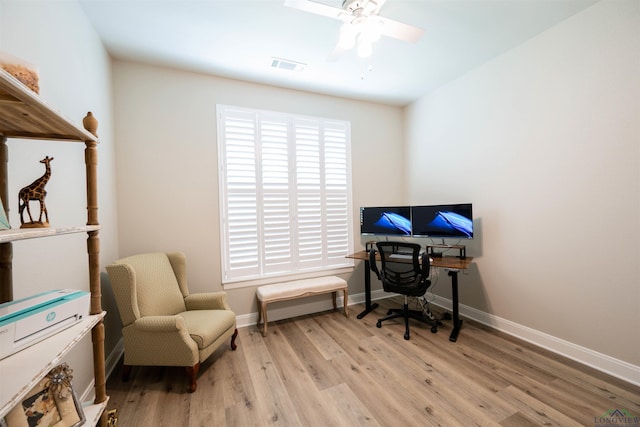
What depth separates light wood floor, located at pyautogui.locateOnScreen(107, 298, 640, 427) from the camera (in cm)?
168

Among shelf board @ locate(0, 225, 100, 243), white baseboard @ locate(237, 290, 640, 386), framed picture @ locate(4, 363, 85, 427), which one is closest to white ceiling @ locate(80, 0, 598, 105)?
shelf board @ locate(0, 225, 100, 243)

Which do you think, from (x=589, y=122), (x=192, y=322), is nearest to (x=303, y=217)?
(x=192, y=322)

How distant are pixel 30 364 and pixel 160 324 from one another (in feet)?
4.06

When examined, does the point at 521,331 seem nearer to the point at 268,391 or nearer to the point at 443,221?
the point at 443,221

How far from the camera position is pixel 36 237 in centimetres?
80

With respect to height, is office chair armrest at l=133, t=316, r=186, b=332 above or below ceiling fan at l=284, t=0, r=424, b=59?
below

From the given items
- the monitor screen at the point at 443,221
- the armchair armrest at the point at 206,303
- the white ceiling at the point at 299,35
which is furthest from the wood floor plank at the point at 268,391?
the white ceiling at the point at 299,35

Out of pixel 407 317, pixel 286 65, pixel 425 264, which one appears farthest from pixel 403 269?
pixel 286 65

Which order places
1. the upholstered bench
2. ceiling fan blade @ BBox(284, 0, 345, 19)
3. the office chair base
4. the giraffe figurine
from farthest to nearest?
the upholstered bench, the office chair base, ceiling fan blade @ BBox(284, 0, 345, 19), the giraffe figurine

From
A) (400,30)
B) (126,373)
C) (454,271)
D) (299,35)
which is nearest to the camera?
(400,30)

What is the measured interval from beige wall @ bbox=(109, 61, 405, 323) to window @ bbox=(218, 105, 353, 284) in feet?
0.43

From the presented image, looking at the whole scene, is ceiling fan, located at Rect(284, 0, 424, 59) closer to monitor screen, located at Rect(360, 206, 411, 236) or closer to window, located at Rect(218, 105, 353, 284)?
A: window, located at Rect(218, 105, 353, 284)

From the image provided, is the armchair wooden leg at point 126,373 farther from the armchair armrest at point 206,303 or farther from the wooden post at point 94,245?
the wooden post at point 94,245

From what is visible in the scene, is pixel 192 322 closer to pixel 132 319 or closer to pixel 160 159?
pixel 132 319
